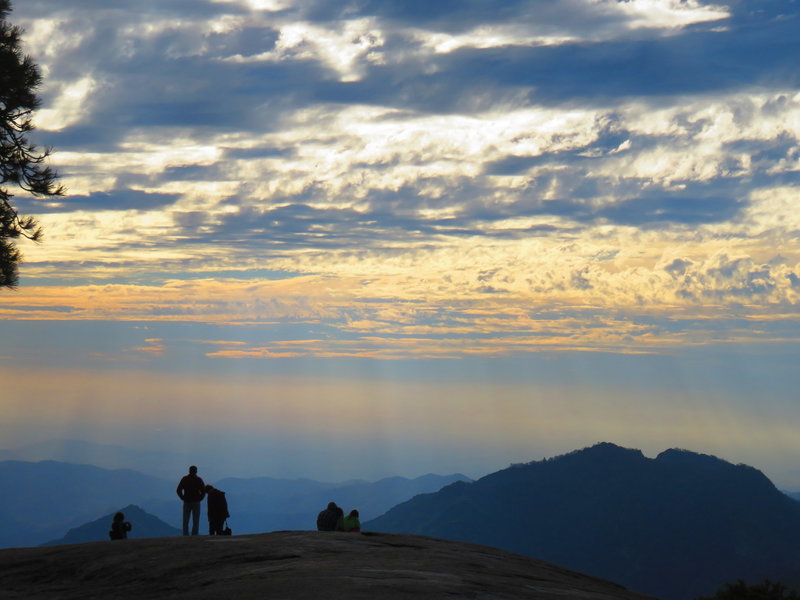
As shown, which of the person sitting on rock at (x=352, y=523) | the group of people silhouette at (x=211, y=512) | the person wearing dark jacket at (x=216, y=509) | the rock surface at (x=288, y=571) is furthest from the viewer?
the person wearing dark jacket at (x=216, y=509)

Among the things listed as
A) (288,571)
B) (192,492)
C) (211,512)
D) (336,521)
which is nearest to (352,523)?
(336,521)

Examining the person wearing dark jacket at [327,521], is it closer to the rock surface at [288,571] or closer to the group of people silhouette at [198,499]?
the group of people silhouette at [198,499]

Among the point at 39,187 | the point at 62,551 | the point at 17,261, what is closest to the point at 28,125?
the point at 39,187

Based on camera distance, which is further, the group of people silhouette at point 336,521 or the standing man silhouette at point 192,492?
the standing man silhouette at point 192,492

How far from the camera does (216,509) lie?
3080 centimetres

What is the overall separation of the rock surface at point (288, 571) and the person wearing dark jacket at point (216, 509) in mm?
5357

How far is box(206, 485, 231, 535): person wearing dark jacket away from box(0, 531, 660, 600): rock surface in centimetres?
536

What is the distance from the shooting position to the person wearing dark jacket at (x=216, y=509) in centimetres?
3055

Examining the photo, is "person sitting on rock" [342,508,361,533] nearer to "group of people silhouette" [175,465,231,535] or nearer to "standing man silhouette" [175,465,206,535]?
"group of people silhouette" [175,465,231,535]

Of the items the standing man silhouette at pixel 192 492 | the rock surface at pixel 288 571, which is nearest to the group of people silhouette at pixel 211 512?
the standing man silhouette at pixel 192 492

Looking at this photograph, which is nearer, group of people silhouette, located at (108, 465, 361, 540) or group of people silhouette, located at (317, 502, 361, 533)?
group of people silhouette, located at (317, 502, 361, 533)

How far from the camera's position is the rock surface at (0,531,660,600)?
15.9 meters

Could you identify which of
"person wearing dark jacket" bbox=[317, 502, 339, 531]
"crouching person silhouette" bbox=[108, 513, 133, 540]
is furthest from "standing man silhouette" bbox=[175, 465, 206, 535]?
"person wearing dark jacket" bbox=[317, 502, 339, 531]

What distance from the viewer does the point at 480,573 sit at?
62.0ft
